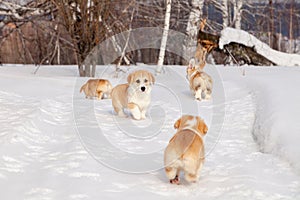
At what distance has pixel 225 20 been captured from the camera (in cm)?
1566

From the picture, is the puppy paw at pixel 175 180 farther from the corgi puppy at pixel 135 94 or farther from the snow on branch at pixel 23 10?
the snow on branch at pixel 23 10

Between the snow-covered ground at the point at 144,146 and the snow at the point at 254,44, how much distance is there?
467cm

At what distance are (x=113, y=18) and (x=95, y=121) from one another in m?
6.25

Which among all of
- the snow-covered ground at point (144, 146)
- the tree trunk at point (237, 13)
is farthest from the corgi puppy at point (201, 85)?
the tree trunk at point (237, 13)

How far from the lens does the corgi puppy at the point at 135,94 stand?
16.5 ft

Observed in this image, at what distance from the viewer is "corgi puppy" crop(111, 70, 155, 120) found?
5023 mm

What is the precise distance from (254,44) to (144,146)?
8358mm

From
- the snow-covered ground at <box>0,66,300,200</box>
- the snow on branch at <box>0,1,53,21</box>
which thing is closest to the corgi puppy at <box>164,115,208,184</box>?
the snow-covered ground at <box>0,66,300,200</box>

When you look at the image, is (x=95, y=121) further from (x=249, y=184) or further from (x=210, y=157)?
(x=249, y=184)

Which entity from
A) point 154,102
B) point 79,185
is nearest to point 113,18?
point 154,102

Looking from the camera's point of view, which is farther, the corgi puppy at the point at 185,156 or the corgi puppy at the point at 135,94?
the corgi puppy at the point at 135,94

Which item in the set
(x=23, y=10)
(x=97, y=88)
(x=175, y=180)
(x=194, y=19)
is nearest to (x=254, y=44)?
(x=194, y=19)

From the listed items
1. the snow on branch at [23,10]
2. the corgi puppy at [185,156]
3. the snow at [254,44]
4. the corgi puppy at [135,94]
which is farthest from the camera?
the snow on branch at [23,10]

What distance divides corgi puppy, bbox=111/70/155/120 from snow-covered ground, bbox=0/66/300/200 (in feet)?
0.68
